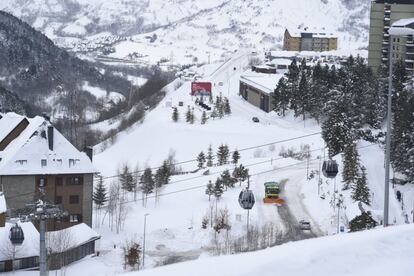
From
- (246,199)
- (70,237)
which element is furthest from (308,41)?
(246,199)

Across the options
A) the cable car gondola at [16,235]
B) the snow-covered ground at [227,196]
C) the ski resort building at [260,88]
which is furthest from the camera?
the ski resort building at [260,88]

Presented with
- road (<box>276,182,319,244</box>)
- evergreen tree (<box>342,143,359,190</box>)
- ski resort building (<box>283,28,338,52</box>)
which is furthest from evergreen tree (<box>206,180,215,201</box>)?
ski resort building (<box>283,28,338,52</box>)

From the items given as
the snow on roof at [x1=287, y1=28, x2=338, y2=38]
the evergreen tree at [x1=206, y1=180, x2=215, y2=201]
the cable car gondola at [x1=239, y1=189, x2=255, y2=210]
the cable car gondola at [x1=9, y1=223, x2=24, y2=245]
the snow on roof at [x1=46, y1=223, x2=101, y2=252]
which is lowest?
the snow on roof at [x1=46, y1=223, x2=101, y2=252]

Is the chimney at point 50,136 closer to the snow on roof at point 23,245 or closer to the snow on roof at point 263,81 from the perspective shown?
the snow on roof at point 23,245

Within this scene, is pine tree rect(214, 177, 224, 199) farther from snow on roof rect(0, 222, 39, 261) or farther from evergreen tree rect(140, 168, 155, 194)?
snow on roof rect(0, 222, 39, 261)

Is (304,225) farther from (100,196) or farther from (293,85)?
(293,85)

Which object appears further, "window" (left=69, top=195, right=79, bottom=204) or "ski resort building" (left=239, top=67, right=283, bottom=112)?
"ski resort building" (left=239, top=67, right=283, bottom=112)

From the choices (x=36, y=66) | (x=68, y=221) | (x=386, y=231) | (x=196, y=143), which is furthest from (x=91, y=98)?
(x=386, y=231)

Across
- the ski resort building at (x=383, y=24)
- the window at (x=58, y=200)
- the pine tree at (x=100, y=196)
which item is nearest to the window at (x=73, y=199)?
the window at (x=58, y=200)
